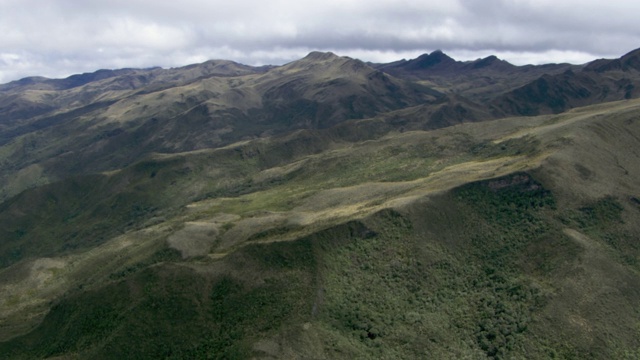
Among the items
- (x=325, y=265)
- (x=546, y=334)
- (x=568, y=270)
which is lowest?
(x=546, y=334)

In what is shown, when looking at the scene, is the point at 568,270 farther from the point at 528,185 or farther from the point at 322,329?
the point at 322,329

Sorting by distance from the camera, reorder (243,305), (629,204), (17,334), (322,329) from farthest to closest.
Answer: (629,204) → (17,334) → (243,305) → (322,329)

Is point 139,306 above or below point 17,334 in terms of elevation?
above

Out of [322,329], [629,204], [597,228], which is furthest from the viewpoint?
[629,204]

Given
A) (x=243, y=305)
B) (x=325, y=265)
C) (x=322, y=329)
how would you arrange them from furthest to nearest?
(x=325, y=265)
(x=243, y=305)
(x=322, y=329)

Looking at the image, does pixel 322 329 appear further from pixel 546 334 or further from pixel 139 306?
pixel 546 334

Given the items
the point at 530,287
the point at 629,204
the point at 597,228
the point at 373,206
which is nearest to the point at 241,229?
the point at 373,206

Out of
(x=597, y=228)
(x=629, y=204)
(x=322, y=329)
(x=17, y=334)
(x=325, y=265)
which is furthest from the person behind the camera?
(x=629, y=204)

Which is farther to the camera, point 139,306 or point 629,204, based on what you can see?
point 629,204

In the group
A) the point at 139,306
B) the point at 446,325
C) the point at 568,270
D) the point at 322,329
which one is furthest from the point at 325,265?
the point at 568,270
